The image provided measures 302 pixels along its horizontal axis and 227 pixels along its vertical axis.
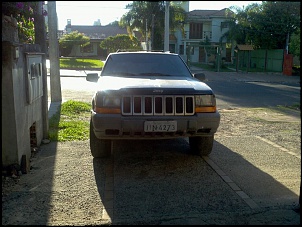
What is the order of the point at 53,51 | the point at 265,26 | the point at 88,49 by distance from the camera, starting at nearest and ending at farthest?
the point at 53,51
the point at 265,26
the point at 88,49

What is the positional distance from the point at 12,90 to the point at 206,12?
45425 mm

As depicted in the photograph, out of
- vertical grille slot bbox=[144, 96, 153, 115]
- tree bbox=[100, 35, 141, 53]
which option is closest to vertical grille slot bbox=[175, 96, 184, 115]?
vertical grille slot bbox=[144, 96, 153, 115]

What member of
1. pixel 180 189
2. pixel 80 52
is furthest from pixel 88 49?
pixel 180 189

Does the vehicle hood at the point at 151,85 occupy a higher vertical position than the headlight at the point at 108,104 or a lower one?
higher

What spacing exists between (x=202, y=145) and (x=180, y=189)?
1498 millimetres

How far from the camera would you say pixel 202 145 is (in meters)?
5.84

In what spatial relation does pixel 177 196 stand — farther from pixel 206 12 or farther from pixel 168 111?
pixel 206 12

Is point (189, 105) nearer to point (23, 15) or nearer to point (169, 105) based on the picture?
point (169, 105)

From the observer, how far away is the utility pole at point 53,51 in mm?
11320

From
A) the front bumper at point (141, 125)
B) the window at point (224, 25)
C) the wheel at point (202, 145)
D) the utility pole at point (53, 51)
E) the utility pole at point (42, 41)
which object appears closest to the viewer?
the front bumper at point (141, 125)

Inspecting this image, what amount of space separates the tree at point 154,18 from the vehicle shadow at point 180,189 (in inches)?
1079

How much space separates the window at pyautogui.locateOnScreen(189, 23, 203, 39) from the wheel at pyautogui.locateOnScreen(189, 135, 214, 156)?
4278cm

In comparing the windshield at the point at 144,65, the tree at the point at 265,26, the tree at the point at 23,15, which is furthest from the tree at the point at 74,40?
the windshield at the point at 144,65

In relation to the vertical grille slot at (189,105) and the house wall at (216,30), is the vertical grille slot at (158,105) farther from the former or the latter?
the house wall at (216,30)
